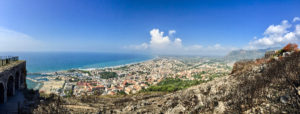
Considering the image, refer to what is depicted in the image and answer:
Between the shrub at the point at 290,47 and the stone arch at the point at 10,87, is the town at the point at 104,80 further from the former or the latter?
the shrub at the point at 290,47

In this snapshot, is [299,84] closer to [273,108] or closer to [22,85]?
[273,108]

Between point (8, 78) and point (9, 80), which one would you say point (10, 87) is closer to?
point (9, 80)

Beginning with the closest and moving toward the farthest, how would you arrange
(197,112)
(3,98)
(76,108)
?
(197,112) < (3,98) < (76,108)

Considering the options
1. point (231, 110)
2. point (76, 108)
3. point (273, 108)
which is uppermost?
point (273, 108)

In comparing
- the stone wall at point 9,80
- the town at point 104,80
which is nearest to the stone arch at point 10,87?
the stone wall at point 9,80

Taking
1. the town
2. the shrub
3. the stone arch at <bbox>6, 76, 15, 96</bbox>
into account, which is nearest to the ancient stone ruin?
the stone arch at <bbox>6, 76, 15, 96</bbox>

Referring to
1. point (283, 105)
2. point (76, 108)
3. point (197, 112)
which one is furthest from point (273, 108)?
point (76, 108)

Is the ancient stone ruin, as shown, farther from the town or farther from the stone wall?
the town

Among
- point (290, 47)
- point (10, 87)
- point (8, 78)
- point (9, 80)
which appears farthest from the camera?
point (290, 47)

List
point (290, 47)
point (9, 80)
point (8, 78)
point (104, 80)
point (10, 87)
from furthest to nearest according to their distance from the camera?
point (104, 80) → point (290, 47) → point (10, 87) → point (9, 80) → point (8, 78)

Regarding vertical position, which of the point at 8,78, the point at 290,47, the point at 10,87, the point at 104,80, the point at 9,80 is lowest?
the point at 104,80

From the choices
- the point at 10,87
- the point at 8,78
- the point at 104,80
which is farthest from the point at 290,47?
the point at 104,80
